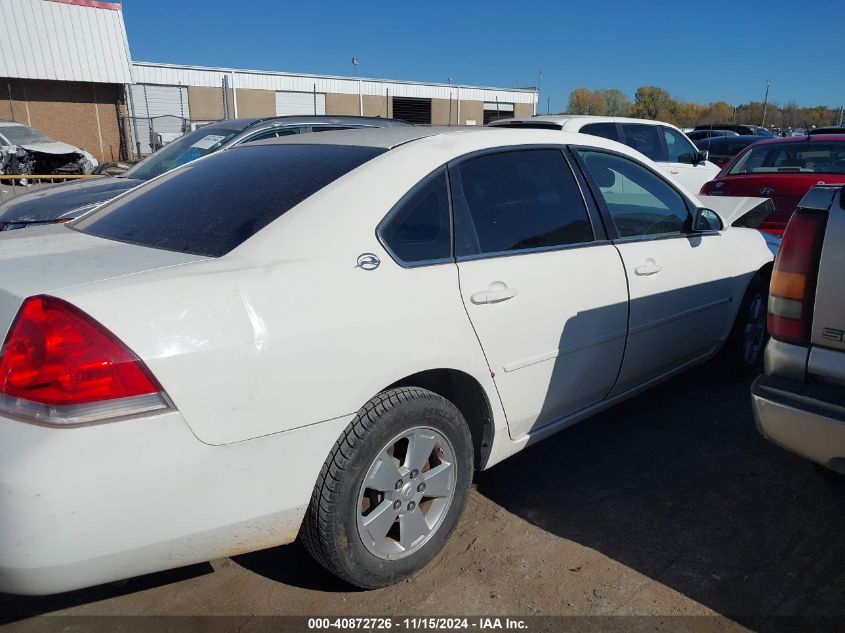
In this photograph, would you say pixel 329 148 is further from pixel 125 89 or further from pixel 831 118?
pixel 831 118

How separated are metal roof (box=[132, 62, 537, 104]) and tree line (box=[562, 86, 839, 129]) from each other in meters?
26.4

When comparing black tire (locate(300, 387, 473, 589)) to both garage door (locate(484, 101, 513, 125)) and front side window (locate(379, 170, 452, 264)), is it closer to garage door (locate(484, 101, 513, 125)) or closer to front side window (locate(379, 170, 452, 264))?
front side window (locate(379, 170, 452, 264))

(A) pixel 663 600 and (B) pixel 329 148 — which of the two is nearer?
(A) pixel 663 600

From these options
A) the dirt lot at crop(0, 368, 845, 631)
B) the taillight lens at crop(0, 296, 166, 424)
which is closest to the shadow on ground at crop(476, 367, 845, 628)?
the dirt lot at crop(0, 368, 845, 631)

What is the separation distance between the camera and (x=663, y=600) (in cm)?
248

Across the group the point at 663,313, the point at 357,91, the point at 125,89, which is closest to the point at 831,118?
the point at 357,91

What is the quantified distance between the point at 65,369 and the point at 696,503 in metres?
2.66

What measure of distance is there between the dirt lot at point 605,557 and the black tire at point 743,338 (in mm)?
867

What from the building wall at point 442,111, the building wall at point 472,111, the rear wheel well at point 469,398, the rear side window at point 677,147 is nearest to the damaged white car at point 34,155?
the rear side window at point 677,147

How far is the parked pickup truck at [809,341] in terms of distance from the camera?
8.14ft

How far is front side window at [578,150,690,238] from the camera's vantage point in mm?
3508

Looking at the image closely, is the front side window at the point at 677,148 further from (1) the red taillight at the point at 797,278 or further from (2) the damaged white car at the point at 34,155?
(2) the damaged white car at the point at 34,155

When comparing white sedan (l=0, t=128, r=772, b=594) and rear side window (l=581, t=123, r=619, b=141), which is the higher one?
rear side window (l=581, t=123, r=619, b=141)

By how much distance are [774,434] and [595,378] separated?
0.83 metres
